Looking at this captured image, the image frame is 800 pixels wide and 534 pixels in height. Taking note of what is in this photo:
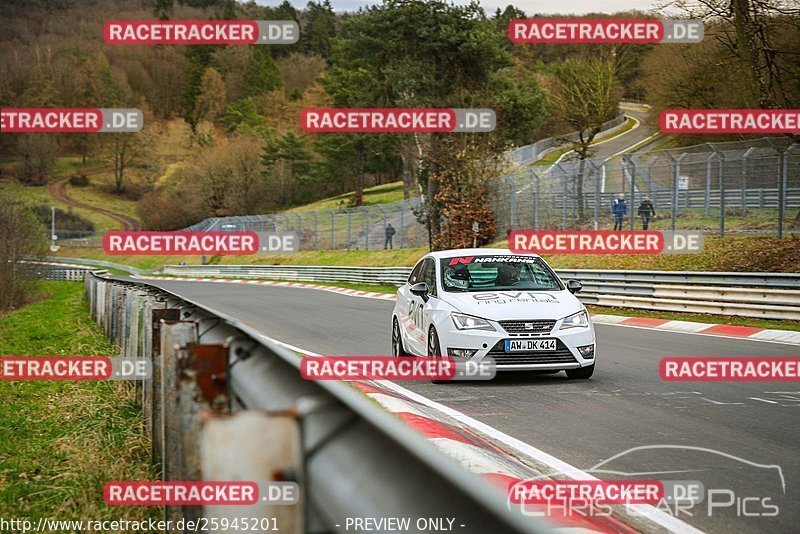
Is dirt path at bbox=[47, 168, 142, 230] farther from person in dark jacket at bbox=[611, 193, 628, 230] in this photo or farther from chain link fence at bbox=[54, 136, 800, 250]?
person in dark jacket at bbox=[611, 193, 628, 230]

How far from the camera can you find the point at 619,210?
98.7 ft

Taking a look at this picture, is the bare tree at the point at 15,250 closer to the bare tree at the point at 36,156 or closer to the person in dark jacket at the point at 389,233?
the person in dark jacket at the point at 389,233

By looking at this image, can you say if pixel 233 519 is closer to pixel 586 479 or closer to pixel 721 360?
pixel 586 479

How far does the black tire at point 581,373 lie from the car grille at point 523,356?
42 cm

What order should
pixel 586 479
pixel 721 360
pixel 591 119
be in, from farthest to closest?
1. pixel 591 119
2. pixel 721 360
3. pixel 586 479

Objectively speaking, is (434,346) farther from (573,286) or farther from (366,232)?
(366,232)

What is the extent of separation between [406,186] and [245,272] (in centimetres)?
3077

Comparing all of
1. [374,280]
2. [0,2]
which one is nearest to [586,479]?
[374,280]

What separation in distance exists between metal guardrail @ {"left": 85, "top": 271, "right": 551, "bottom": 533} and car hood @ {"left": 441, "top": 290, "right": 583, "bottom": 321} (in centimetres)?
740

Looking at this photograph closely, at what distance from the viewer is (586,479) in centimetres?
621

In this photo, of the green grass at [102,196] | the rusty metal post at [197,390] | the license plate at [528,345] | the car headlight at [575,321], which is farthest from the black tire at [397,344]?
the green grass at [102,196]

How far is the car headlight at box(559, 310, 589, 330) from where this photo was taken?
11.0 m

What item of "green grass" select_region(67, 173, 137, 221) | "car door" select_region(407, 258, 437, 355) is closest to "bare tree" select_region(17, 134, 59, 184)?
"green grass" select_region(67, 173, 137, 221)

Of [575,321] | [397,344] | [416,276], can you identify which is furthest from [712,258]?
[575,321]
